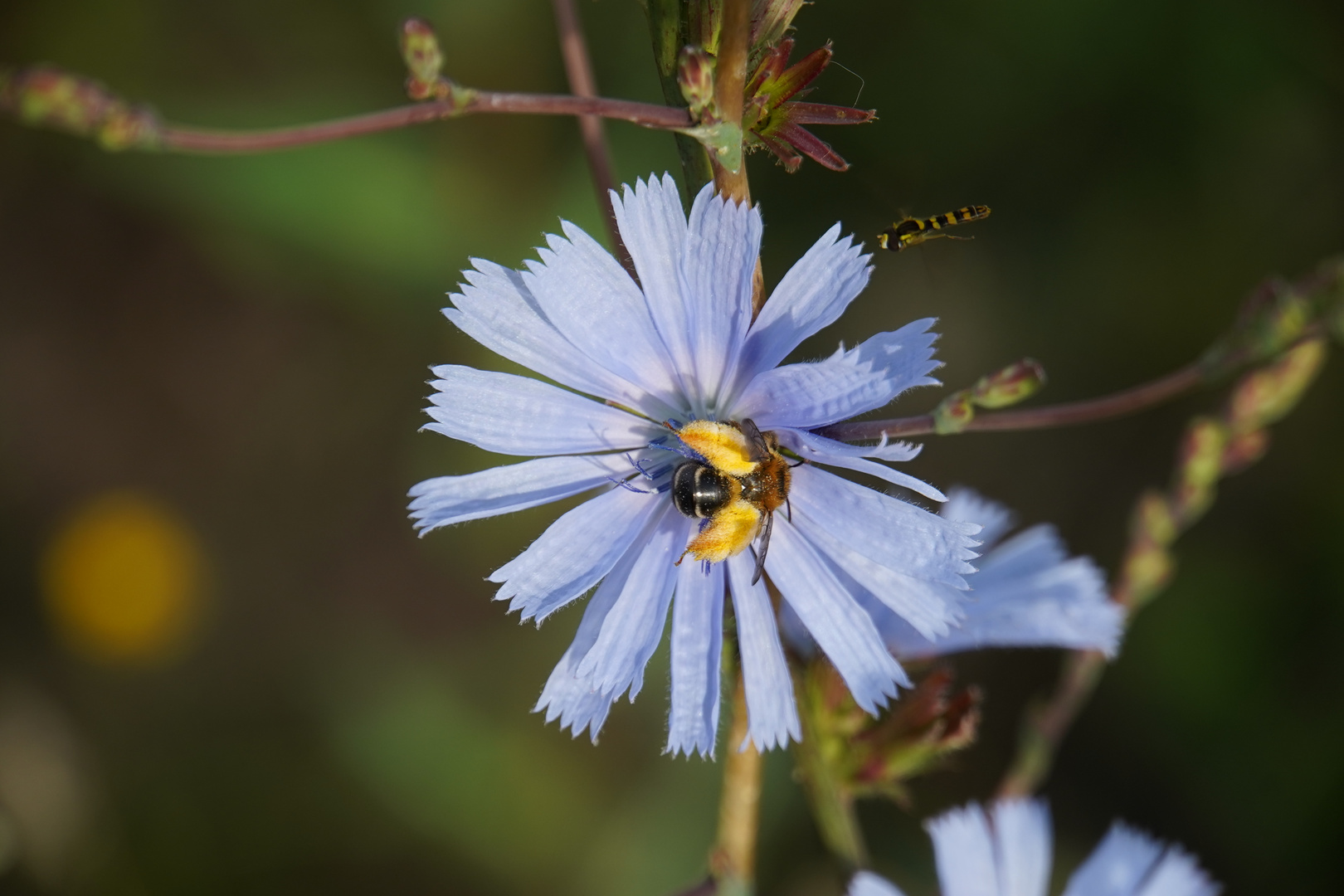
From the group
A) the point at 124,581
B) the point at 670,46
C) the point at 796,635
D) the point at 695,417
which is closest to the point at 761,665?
the point at 695,417

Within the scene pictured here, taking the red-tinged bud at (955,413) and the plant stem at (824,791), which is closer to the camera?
the red-tinged bud at (955,413)

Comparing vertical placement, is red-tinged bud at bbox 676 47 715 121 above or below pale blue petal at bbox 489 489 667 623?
above

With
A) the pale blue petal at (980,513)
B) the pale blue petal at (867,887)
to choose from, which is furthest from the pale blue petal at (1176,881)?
the pale blue petal at (980,513)

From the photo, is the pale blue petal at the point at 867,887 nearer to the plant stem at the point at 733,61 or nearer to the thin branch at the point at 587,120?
the thin branch at the point at 587,120

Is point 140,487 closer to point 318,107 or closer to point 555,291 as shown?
point 318,107

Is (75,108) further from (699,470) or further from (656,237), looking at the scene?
(699,470)

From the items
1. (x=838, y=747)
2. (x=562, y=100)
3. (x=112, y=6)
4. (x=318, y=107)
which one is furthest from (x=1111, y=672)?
(x=112, y=6)

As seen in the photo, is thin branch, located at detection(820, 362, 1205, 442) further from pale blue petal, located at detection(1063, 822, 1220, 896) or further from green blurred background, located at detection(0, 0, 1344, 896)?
green blurred background, located at detection(0, 0, 1344, 896)

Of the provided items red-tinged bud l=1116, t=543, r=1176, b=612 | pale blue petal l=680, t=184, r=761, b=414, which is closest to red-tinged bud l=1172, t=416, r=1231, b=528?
red-tinged bud l=1116, t=543, r=1176, b=612

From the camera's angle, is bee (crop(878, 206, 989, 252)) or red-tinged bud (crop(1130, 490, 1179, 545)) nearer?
bee (crop(878, 206, 989, 252))
